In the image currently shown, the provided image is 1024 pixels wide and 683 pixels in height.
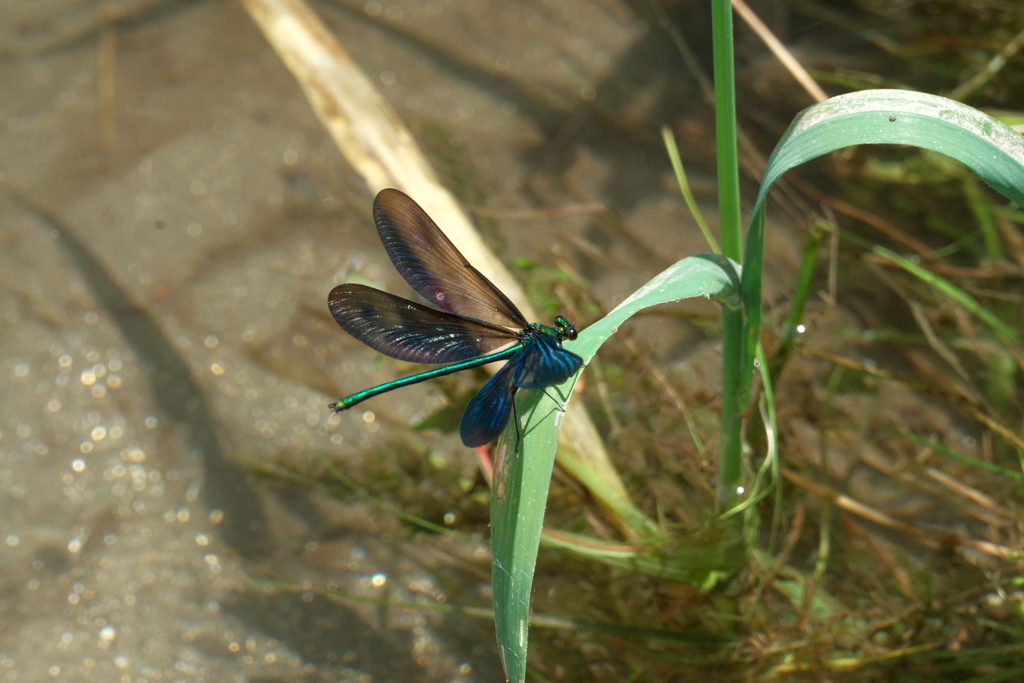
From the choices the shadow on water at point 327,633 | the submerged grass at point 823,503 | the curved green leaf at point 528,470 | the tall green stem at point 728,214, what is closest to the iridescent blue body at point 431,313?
the curved green leaf at point 528,470

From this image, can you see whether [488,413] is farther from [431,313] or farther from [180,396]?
[180,396]

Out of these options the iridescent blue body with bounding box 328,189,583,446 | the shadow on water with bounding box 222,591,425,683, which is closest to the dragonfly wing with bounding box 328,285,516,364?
the iridescent blue body with bounding box 328,189,583,446

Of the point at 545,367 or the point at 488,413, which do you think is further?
the point at 488,413

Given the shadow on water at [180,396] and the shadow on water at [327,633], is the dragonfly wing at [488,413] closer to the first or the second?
the shadow on water at [327,633]

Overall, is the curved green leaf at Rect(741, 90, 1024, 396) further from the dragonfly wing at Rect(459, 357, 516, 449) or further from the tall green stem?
the dragonfly wing at Rect(459, 357, 516, 449)

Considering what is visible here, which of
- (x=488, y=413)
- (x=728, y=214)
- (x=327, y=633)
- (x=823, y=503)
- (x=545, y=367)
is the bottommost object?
(x=327, y=633)

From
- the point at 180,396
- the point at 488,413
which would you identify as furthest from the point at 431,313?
the point at 180,396
